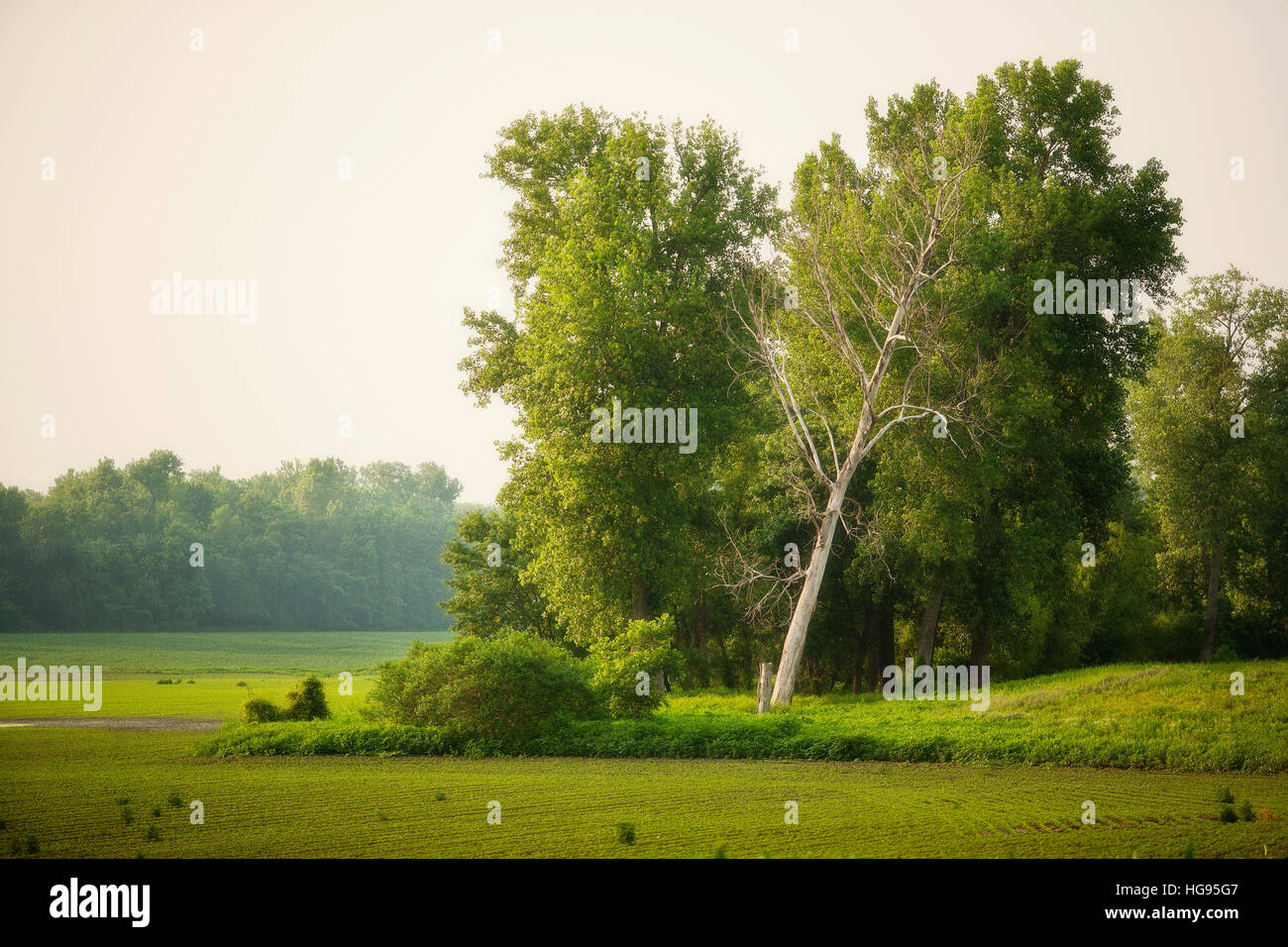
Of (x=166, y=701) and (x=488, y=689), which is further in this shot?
(x=166, y=701)

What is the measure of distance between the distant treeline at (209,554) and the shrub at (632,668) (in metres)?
44.9

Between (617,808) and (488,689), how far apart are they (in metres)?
7.02

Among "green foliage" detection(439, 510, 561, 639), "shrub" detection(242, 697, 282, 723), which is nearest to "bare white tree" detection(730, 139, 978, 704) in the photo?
"shrub" detection(242, 697, 282, 723)

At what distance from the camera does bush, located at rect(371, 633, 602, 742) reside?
21266mm

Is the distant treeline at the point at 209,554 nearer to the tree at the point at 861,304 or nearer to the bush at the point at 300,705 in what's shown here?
the tree at the point at 861,304

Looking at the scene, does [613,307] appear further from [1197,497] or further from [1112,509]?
[1197,497]

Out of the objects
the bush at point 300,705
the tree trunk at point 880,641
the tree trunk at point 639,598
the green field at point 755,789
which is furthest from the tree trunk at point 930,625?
the bush at point 300,705

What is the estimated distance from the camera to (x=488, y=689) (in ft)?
69.7

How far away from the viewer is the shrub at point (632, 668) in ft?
75.8

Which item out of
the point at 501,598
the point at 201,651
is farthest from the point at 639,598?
A: the point at 201,651

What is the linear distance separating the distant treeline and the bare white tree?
134 feet

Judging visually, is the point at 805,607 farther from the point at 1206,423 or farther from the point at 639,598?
the point at 1206,423

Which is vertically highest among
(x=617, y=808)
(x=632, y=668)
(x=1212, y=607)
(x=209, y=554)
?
(x=209, y=554)
